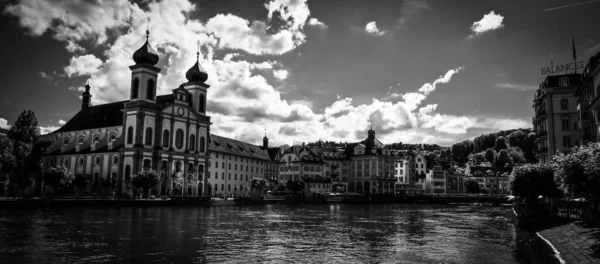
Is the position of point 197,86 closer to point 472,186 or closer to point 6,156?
point 6,156

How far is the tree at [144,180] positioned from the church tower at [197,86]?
29.3 metres

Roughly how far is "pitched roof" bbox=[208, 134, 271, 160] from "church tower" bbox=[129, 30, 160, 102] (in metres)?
21.8

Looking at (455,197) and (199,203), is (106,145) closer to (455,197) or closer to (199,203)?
(199,203)

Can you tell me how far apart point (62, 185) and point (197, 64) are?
43353mm

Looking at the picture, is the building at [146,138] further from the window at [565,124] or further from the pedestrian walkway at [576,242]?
the pedestrian walkway at [576,242]

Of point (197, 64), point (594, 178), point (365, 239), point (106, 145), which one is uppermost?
point (197, 64)

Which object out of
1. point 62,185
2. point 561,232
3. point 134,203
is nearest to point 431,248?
point 561,232

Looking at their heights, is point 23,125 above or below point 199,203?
above

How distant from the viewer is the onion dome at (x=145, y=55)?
9491cm

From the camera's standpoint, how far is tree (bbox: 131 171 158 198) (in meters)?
80.6

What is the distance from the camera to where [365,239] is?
37281 mm

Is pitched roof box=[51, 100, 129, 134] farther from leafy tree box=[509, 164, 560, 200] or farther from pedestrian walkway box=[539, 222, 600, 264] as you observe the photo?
pedestrian walkway box=[539, 222, 600, 264]

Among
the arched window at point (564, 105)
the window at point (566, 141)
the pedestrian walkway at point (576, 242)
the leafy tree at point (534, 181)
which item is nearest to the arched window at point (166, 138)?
the leafy tree at point (534, 181)

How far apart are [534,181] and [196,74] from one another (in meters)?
78.8
